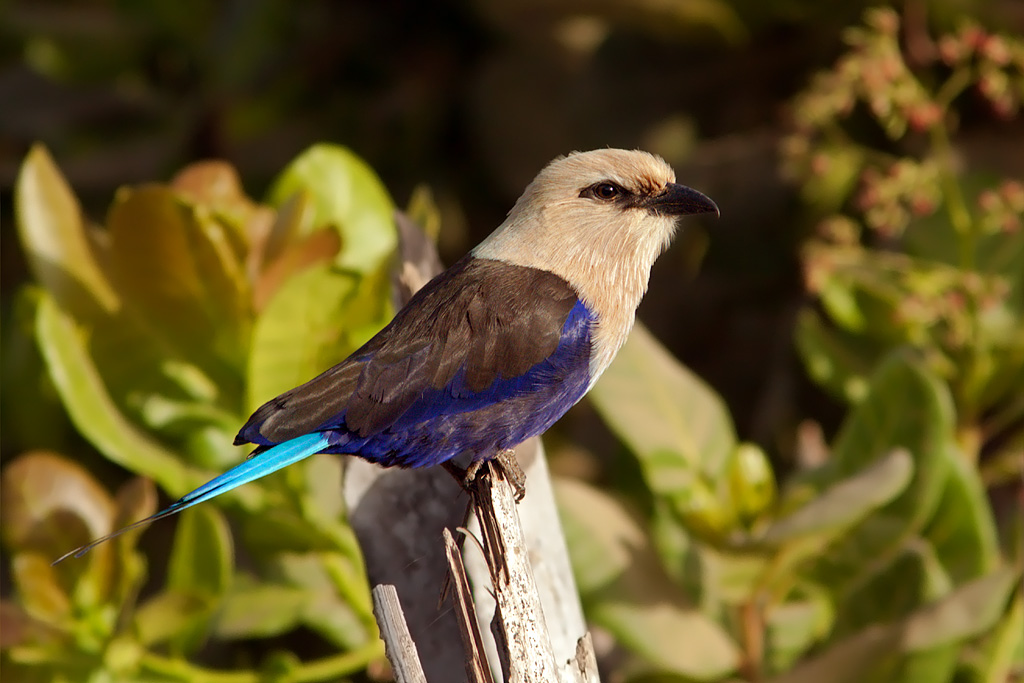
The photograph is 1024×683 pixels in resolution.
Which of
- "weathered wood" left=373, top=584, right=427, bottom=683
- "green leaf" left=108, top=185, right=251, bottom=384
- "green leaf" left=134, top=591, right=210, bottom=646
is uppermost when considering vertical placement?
"green leaf" left=108, top=185, right=251, bottom=384

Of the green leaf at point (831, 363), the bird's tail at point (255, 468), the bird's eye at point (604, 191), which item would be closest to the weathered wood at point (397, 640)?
the bird's tail at point (255, 468)

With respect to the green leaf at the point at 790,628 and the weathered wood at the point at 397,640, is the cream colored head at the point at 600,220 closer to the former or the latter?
the weathered wood at the point at 397,640

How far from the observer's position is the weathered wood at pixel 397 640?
3.58 ft

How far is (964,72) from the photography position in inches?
80.5

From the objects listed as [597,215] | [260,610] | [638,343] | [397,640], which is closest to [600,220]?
[597,215]

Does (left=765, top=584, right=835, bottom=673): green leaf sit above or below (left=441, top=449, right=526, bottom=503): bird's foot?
below

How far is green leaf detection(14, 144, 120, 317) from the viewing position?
1.71 metres

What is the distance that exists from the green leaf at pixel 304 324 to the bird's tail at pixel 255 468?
0.39m

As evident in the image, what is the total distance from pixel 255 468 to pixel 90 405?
543 mm

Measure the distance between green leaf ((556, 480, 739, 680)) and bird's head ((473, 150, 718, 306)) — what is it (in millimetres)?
434

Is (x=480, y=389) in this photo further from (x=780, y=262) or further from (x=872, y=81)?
(x=780, y=262)

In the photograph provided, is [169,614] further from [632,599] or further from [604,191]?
[604,191]

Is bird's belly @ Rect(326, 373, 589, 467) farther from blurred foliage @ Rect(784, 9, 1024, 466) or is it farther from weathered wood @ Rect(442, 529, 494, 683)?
blurred foliage @ Rect(784, 9, 1024, 466)

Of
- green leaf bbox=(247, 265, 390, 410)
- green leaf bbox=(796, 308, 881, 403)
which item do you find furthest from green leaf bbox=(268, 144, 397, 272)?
green leaf bbox=(796, 308, 881, 403)
